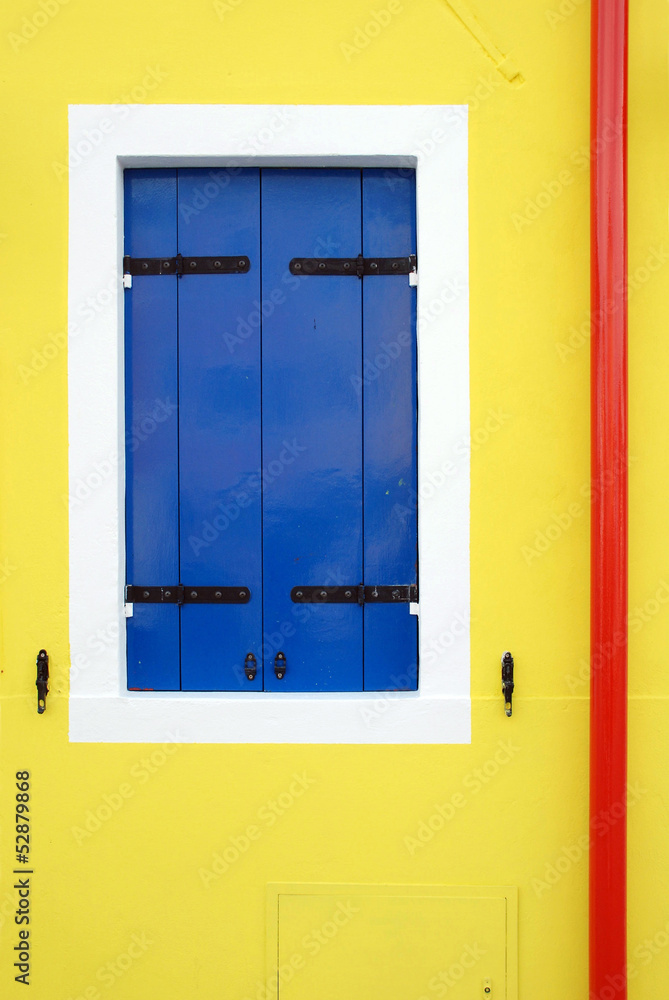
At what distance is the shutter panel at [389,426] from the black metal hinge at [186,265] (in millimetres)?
420

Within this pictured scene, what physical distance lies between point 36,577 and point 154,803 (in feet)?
2.64

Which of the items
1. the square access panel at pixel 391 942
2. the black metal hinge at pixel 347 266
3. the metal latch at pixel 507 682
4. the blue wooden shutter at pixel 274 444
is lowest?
the square access panel at pixel 391 942

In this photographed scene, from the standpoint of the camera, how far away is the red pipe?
6.67 feet

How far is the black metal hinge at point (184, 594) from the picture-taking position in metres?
2.26

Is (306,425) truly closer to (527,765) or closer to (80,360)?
(80,360)

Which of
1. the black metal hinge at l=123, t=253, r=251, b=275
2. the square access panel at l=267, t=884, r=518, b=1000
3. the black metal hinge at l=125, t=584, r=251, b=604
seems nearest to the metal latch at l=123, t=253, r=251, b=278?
the black metal hinge at l=123, t=253, r=251, b=275

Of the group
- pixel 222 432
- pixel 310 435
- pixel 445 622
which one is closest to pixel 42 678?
pixel 222 432

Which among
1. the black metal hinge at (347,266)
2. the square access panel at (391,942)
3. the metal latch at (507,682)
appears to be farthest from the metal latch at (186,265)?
the square access panel at (391,942)

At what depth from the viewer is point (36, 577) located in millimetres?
2203

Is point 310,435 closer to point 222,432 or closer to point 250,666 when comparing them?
point 222,432

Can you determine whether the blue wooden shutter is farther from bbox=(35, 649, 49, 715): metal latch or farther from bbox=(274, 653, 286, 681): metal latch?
bbox=(35, 649, 49, 715): metal latch

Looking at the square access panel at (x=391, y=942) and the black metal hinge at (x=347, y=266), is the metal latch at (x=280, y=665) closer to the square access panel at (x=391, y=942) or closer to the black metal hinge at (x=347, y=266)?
the square access panel at (x=391, y=942)

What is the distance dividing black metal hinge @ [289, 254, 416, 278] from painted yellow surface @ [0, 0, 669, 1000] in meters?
0.27

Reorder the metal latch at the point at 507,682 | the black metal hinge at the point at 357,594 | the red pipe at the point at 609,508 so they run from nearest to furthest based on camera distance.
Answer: the red pipe at the point at 609,508
the metal latch at the point at 507,682
the black metal hinge at the point at 357,594
